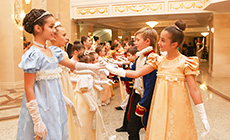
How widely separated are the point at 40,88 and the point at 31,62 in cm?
21

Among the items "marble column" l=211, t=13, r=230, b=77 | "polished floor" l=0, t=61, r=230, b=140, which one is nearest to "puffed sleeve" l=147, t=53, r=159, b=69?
"polished floor" l=0, t=61, r=230, b=140

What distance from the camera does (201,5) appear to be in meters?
8.83

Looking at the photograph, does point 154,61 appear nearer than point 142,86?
Yes

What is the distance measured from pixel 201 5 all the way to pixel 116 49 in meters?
3.88

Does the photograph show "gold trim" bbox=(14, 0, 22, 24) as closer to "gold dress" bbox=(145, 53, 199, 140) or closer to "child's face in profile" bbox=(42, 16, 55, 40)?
"child's face in profile" bbox=(42, 16, 55, 40)

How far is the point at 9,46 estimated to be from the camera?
7.74 metres

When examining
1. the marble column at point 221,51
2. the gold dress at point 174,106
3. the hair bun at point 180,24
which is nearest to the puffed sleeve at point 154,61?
the gold dress at point 174,106

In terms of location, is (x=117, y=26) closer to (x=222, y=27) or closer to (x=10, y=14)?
(x=222, y=27)

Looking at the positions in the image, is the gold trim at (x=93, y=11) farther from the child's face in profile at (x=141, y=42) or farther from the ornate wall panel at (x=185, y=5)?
the child's face in profile at (x=141, y=42)

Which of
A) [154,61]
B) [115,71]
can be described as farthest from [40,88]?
[154,61]

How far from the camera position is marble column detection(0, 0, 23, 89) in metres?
7.66

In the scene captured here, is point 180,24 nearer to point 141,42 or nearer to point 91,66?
point 141,42

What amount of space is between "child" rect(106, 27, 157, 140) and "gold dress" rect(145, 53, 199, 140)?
242 millimetres

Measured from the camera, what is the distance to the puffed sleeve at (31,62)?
1556 millimetres
